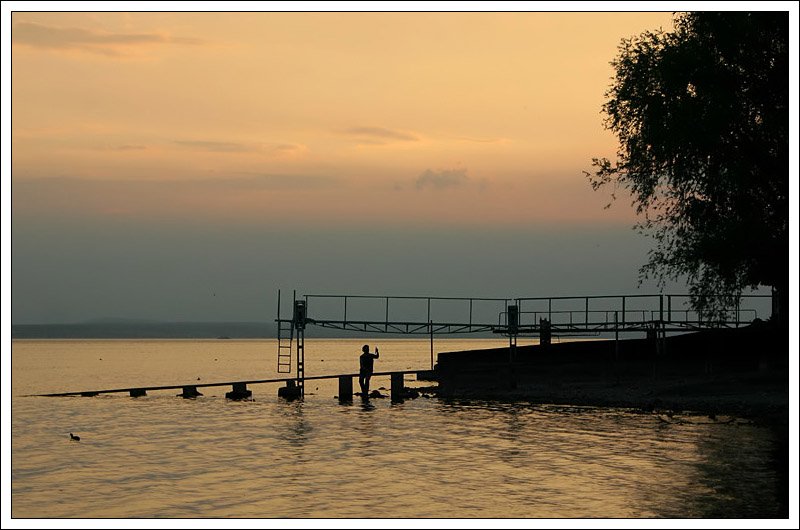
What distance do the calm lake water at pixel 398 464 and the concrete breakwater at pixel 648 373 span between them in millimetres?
2409

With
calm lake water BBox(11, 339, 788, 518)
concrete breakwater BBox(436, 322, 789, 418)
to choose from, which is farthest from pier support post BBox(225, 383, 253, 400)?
concrete breakwater BBox(436, 322, 789, 418)

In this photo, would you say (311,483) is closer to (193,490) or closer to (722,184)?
(193,490)

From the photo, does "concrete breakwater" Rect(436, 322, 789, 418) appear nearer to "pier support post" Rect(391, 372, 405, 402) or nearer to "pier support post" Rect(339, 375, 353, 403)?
"pier support post" Rect(391, 372, 405, 402)

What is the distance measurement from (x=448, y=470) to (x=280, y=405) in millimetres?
23836

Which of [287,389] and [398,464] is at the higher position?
[398,464]

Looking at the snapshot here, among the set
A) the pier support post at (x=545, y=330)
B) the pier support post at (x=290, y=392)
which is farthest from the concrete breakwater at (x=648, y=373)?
the pier support post at (x=290, y=392)

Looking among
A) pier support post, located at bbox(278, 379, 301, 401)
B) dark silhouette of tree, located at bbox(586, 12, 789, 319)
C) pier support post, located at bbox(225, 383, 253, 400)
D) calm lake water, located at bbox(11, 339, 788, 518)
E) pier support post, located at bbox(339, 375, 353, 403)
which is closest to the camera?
calm lake water, located at bbox(11, 339, 788, 518)

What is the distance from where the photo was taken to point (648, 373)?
51.4m

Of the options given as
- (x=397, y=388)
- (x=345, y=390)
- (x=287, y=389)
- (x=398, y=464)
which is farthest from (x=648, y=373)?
(x=398, y=464)

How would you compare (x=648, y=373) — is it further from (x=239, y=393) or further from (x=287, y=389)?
(x=239, y=393)

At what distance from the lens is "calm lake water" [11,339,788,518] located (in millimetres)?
22297

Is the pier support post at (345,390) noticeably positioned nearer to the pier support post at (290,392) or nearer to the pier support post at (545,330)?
the pier support post at (290,392)

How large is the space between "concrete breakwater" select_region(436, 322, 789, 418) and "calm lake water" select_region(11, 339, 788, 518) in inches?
94.8

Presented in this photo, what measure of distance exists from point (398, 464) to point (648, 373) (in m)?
25.2
